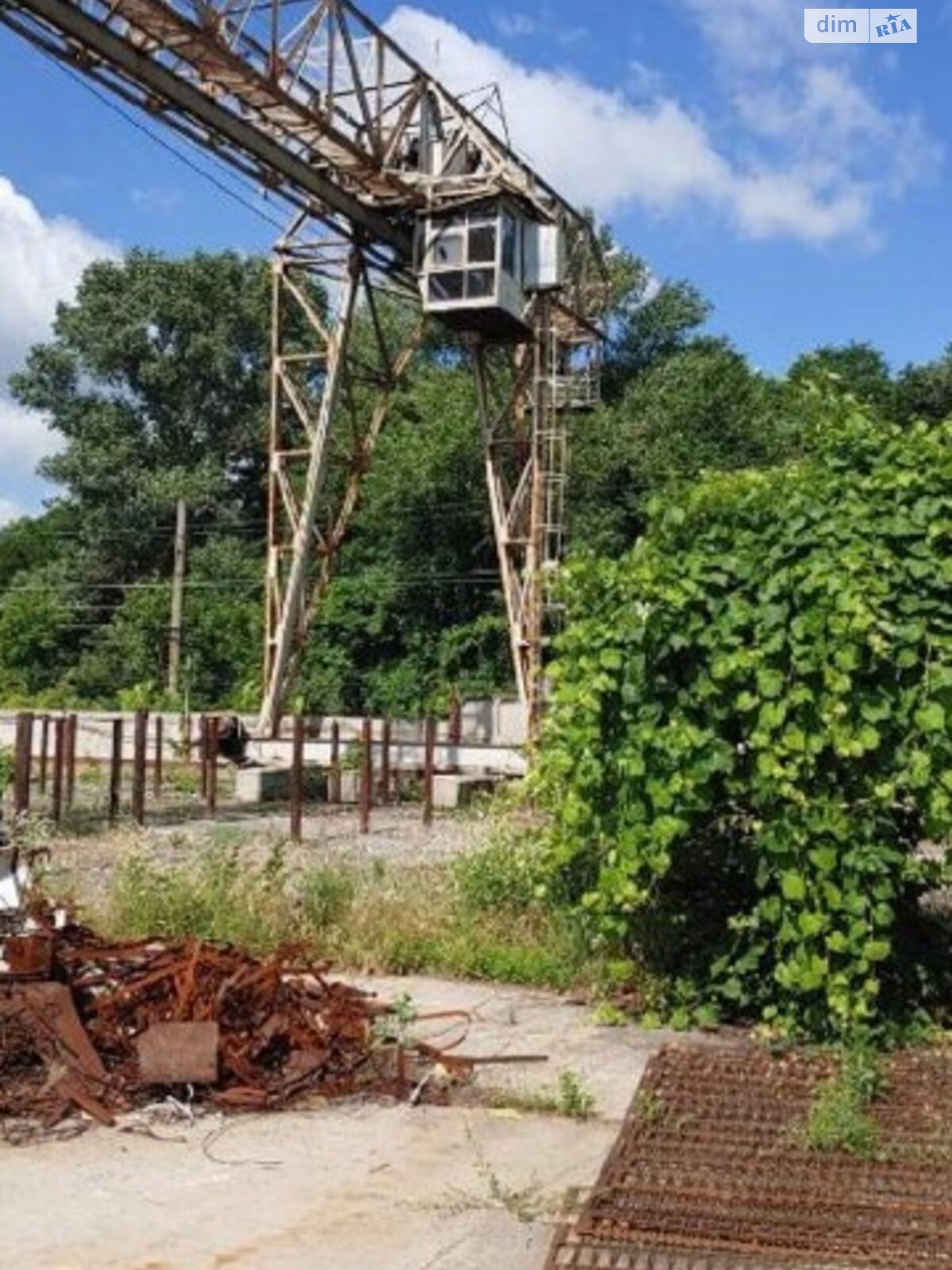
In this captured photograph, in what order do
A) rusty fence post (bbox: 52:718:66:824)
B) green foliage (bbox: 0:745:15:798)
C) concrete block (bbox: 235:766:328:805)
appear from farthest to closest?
concrete block (bbox: 235:766:328:805) < green foliage (bbox: 0:745:15:798) < rusty fence post (bbox: 52:718:66:824)

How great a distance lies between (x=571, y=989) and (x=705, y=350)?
3810 cm

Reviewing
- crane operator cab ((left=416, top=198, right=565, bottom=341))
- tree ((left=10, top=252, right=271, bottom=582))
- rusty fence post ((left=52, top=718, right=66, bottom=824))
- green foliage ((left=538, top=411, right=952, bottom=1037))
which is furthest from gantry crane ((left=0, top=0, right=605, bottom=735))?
tree ((left=10, top=252, right=271, bottom=582))

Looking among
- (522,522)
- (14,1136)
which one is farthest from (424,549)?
(14,1136)

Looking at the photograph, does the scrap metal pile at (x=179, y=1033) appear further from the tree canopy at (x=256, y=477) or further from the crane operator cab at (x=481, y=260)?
the tree canopy at (x=256, y=477)

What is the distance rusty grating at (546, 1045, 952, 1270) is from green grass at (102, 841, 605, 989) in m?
1.98

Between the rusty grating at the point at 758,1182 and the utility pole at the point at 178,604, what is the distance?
37.2 metres

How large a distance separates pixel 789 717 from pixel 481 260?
1953 centimetres

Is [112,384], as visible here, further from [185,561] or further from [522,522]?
[522,522]

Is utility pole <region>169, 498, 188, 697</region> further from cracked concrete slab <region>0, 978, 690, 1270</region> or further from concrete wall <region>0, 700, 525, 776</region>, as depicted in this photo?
cracked concrete slab <region>0, 978, 690, 1270</region>

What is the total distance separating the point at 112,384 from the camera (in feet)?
167

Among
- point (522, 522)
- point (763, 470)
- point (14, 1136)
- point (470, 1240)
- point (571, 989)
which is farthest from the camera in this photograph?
point (522, 522)

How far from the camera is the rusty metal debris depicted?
560 cm

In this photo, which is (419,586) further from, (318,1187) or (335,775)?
(318,1187)

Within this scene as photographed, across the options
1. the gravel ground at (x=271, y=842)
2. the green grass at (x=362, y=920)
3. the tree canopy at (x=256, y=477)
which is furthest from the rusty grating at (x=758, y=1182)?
the tree canopy at (x=256, y=477)
